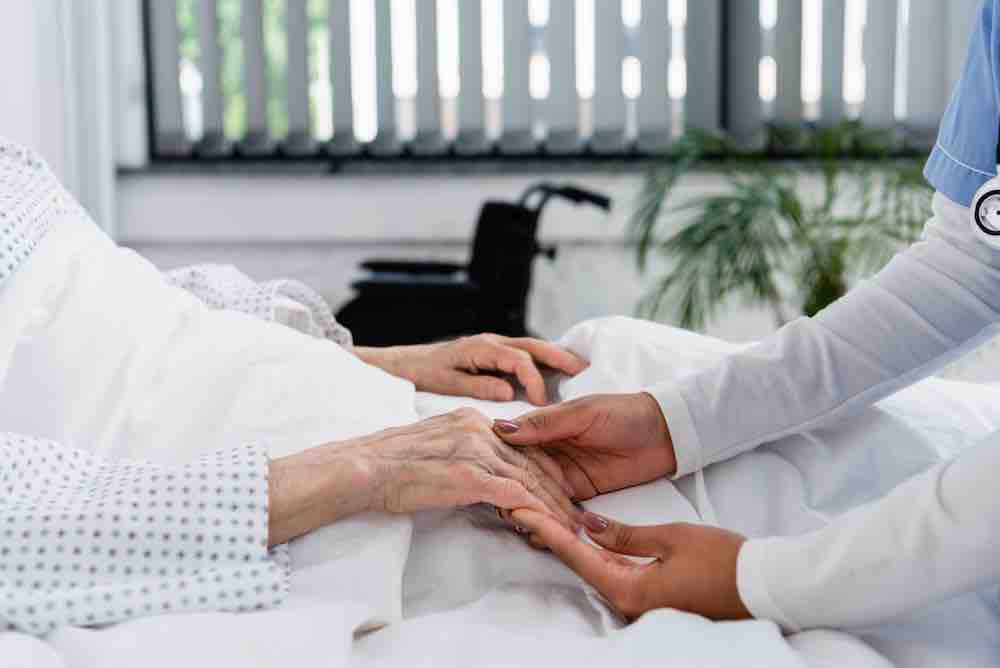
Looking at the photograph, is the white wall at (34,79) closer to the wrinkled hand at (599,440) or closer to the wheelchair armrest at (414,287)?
the wheelchair armrest at (414,287)

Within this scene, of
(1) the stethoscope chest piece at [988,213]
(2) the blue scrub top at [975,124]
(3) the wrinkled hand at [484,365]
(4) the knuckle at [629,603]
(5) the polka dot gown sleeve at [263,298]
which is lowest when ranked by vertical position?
(4) the knuckle at [629,603]

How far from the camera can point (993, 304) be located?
3.71ft

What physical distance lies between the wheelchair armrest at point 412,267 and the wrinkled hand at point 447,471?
6.26 ft

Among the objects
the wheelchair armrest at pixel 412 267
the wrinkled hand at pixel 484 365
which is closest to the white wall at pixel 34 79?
the wheelchair armrest at pixel 412 267

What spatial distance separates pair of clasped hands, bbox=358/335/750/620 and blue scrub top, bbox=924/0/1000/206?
1.15 ft

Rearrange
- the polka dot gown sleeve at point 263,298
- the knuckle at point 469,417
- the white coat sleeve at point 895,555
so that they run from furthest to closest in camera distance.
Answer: the polka dot gown sleeve at point 263,298 < the knuckle at point 469,417 < the white coat sleeve at point 895,555

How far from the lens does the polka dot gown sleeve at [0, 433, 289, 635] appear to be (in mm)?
838

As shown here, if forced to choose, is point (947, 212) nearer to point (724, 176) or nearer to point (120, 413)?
point (120, 413)

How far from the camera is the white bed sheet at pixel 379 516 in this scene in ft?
2.57

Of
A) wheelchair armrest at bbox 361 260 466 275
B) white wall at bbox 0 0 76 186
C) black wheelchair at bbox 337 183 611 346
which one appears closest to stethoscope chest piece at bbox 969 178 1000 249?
black wheelchair at bbox 337 183 611 346

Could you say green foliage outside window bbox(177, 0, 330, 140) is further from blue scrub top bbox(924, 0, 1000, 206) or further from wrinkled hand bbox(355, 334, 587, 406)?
blue scrub top bbox(924, 0, 1000, 206)

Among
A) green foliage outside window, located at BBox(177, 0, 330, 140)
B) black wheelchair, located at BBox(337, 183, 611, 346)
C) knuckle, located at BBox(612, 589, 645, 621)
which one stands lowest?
black wheelchair, located at BBox(337, 183, 611, 346)

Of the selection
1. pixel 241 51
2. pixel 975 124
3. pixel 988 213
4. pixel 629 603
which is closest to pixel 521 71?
pixel 241 51

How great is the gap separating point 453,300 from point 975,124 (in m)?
1.70
